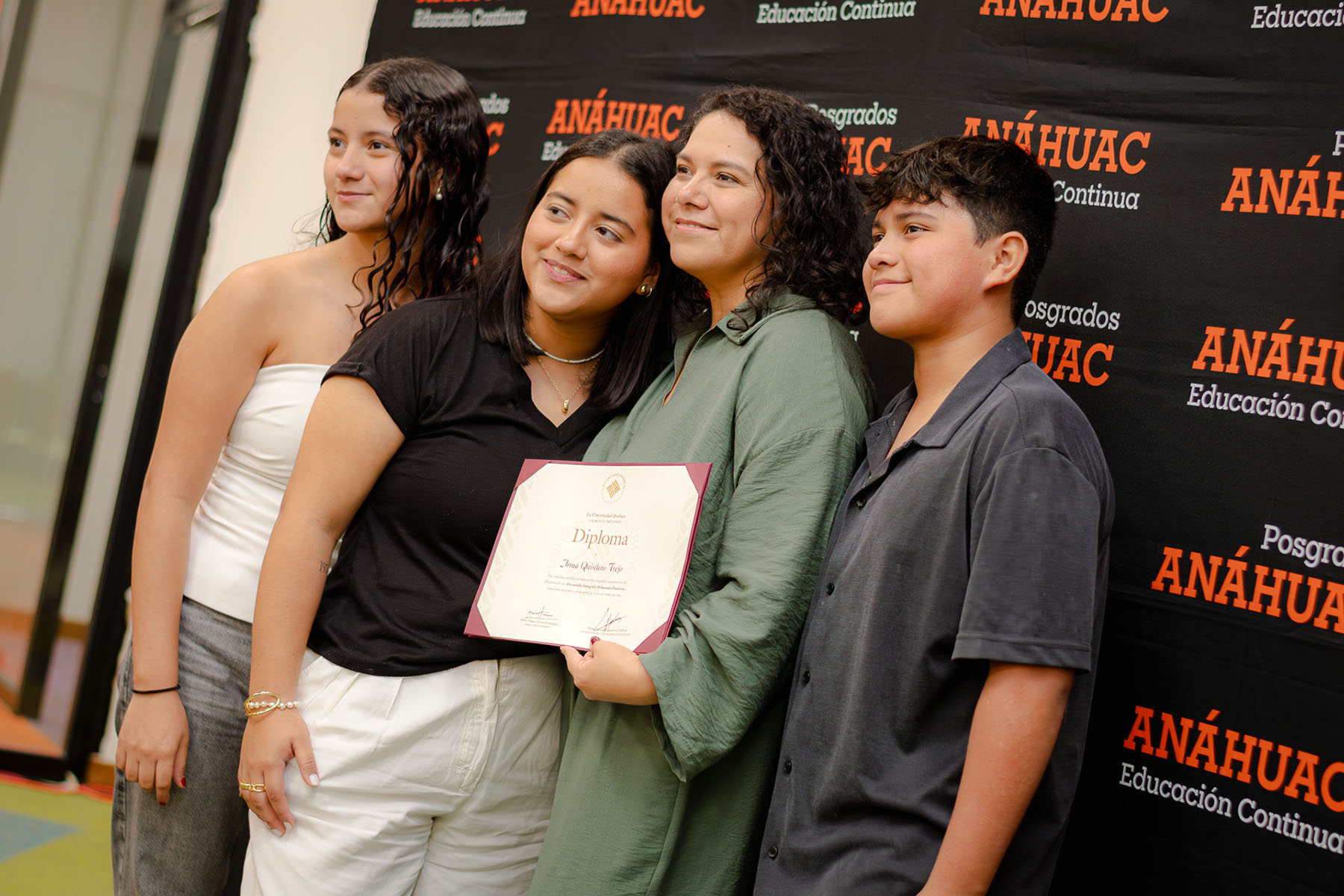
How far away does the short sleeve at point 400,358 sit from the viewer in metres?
1.61

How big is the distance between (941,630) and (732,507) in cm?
35

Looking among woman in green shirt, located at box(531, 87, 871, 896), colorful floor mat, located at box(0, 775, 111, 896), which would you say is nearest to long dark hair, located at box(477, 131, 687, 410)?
woman in green shirt, located at box(531, 87, 871, 896)

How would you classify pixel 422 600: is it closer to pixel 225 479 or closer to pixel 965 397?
pixel 225 479

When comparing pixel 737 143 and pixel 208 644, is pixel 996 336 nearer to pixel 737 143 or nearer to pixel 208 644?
pixel 737 143

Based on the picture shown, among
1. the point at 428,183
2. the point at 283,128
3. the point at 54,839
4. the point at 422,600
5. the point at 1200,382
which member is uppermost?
the point at 283,128

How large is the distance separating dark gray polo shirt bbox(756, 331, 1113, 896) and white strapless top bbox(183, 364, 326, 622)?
105 centimetres

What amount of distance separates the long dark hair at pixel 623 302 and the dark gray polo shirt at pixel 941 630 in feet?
2.03

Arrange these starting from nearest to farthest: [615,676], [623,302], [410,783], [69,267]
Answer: [615,676], [410,783], [623,302], [69,267]

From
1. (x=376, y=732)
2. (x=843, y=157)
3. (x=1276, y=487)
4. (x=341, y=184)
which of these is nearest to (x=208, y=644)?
(x=376, y=732)

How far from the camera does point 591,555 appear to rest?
148 centimetres

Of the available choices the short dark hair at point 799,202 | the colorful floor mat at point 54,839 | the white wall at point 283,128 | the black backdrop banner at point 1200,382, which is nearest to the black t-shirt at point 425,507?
the short dark hair at point 799,202

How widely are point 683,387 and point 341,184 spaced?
0.86 m

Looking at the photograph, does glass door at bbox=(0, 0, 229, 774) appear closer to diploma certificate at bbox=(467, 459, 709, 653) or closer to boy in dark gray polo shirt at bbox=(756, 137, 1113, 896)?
diploma certificate at bbox=(467, 459, 709, 653)
